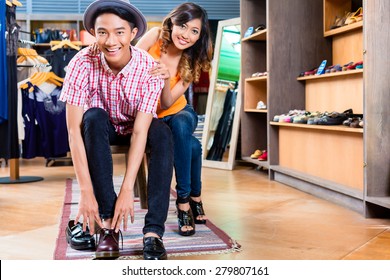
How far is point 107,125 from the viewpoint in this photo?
6.11 feet

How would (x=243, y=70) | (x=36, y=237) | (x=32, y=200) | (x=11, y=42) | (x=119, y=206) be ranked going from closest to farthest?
(x=119, y=206) → (x=36, y=237) → (x=32, y=200) → (x=11, y=42) → (x=243, y=70)

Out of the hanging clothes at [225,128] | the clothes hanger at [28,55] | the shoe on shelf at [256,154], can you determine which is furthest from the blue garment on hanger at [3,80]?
the hanging clothes at [225,128]

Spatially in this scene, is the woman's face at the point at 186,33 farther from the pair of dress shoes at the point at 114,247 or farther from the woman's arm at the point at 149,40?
the pair of dress shoes at the point at 114,247

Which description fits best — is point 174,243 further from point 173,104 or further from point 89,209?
point 173,104

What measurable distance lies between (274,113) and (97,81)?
89.9 inches

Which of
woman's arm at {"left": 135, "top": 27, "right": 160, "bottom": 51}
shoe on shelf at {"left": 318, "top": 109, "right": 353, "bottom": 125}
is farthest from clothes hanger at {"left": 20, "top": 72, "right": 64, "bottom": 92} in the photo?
shoe on shelf at {"left": 318, "top": 109, "right": 353, "bottom": 125}

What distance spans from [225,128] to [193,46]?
8.72 feet

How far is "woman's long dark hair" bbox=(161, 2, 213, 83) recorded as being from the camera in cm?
231

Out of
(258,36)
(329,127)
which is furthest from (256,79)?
(329,127)

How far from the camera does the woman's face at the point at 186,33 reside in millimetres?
2297

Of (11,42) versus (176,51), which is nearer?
(176,51)

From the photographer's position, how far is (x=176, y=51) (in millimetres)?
2410

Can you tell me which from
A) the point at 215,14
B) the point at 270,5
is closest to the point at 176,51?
the point at 270,5
